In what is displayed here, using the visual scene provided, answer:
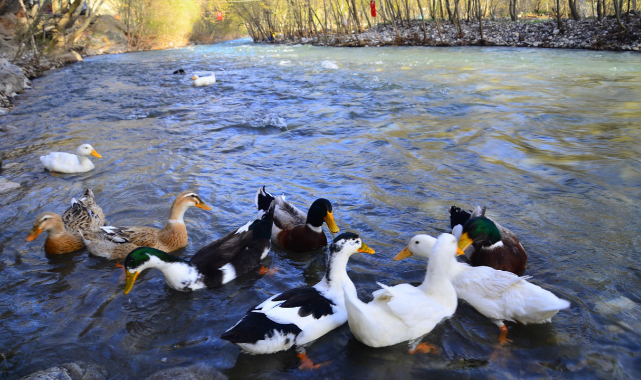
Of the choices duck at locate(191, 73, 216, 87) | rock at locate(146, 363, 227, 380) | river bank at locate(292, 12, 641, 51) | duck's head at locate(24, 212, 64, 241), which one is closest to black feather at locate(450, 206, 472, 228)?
rock at locate(146, 363, 227, 380)

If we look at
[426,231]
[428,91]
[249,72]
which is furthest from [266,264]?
[249,72]

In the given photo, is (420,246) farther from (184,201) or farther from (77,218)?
(77,218)

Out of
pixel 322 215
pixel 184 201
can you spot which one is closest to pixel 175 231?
pixel 184 201

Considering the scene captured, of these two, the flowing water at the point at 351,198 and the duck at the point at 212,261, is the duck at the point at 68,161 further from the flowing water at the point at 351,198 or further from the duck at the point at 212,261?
the duck at the point at 212,261

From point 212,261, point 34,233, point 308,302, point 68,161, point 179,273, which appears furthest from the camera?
point 68,161

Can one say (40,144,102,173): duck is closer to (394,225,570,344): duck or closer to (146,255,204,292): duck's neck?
(146,255,204,292): duck's neck

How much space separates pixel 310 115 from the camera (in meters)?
11.2

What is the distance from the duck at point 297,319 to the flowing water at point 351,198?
0.35ft

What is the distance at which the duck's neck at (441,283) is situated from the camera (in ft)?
11.0

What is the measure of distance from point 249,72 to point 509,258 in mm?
18822

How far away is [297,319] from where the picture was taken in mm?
3123

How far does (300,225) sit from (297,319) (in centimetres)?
168

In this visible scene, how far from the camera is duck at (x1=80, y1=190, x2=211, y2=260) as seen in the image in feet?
15.1

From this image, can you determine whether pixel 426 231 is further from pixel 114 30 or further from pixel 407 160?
pixel 114 30
